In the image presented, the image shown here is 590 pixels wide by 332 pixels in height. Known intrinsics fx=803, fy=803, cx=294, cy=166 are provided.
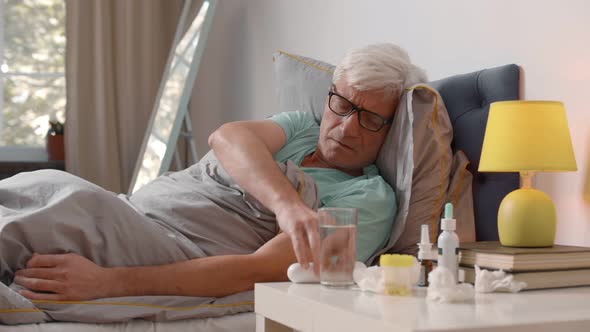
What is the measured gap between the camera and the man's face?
1.94 meters

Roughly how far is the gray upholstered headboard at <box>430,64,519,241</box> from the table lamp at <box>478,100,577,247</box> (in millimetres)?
269

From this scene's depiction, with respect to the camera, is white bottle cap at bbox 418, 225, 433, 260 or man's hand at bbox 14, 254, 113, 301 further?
man's hand at bbox 14, 254, 113, 301

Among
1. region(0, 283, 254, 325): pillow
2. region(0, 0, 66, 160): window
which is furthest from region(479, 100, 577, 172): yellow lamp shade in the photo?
region(0, 0, 66, 160): window

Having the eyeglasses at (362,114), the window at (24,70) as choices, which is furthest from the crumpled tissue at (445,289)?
the window at (24,70)

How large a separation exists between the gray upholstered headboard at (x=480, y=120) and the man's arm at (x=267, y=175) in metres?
0.45

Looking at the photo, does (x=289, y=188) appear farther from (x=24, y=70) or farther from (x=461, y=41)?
(x=24, y=70)

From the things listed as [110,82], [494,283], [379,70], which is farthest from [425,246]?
[110,82]

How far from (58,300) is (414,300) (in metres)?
0.74

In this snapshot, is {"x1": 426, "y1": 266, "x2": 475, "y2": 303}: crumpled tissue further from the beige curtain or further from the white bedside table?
the beige curtain

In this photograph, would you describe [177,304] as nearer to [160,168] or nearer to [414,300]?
[414,300]

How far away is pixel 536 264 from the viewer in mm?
1366

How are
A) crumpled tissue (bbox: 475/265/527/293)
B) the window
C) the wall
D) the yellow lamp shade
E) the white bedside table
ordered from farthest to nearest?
the window < the wall < the yellow lamp shade < crumpled tissue (bbox: 475/265/527/293) < the white bedside table

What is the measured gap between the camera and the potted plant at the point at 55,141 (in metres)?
4.21

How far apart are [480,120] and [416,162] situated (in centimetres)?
19
